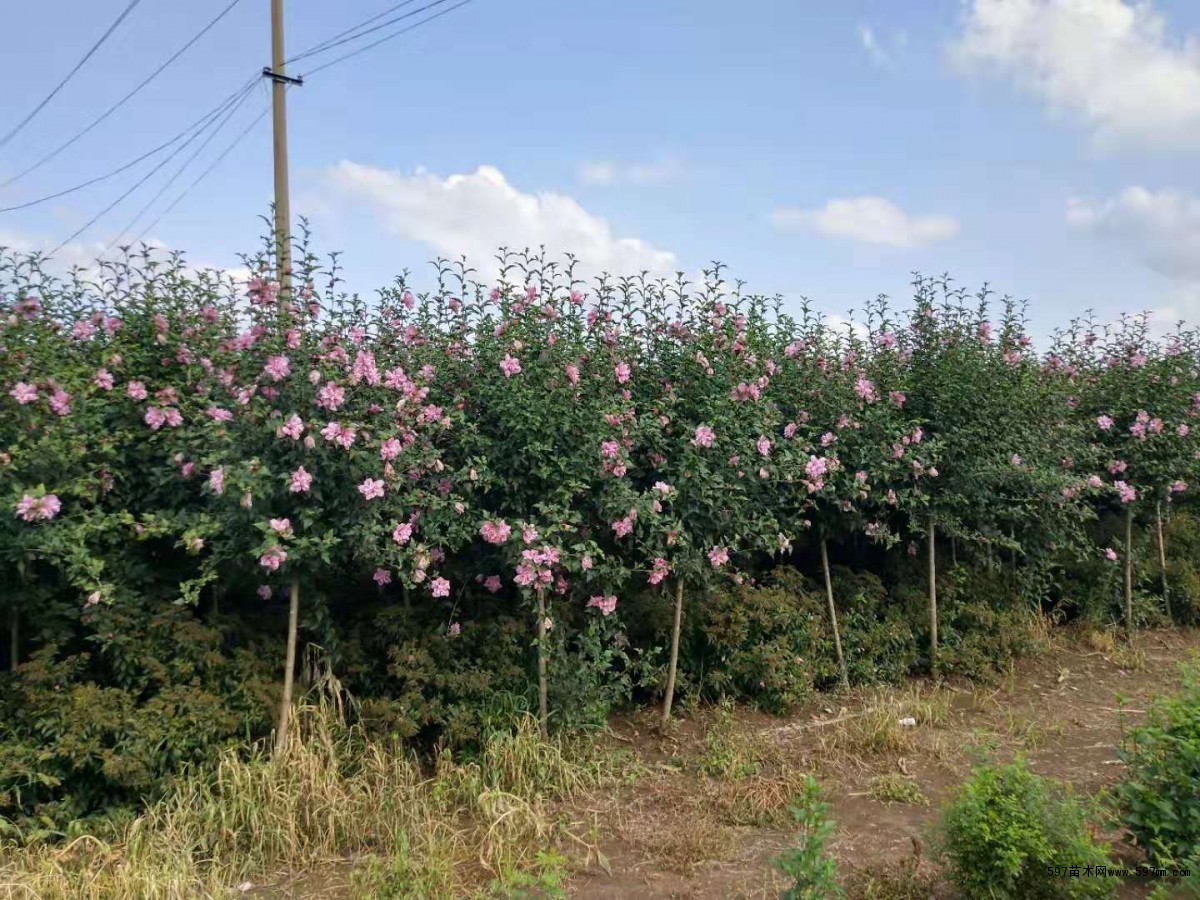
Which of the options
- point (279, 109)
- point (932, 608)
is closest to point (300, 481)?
point (932, 608)

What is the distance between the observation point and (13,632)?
3.85 meters

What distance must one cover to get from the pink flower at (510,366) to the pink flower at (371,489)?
32.7 inches

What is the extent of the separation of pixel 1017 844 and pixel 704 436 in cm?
223

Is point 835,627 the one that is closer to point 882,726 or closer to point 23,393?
point 882,726

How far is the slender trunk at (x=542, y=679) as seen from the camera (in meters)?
4.23

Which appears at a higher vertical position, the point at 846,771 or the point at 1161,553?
the point at 1161,553

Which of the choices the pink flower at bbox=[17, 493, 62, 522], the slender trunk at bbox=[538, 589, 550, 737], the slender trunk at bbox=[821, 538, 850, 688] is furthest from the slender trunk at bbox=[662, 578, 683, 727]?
the pink flower at bbox=[17, 493, 62, 522]

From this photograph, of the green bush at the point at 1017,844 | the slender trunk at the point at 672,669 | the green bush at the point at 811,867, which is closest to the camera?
the green bush at the point at 811,867

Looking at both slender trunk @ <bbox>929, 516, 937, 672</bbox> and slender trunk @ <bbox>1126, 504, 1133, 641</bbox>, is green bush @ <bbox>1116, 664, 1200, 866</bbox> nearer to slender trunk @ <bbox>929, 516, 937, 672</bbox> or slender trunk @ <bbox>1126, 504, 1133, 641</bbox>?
slender trunk @ <bbox>929, 516, 937, 672</bbox>

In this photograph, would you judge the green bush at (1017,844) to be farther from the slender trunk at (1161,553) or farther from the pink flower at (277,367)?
the slender trunk at (1161,553)

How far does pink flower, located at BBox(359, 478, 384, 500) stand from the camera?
3636 millimetres

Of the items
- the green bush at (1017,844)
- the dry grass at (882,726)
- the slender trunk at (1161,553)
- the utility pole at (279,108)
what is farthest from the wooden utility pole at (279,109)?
the slender trunk at (1161,553)

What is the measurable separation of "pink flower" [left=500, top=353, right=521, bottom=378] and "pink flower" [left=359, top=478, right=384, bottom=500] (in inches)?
32.7

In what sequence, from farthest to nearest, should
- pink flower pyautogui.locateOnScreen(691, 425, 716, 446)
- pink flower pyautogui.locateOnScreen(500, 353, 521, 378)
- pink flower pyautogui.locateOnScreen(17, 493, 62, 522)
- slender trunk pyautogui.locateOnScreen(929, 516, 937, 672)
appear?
slender trunk pyautogui.locateOnScreen(929, 516, 937, 672) < pink flower pyautogui.locateOnScreen(691, 425, 716, 446) < pink flower pyautogui.locateOnScreen(500, 353, 521, 378) < pink flower pyautogui.locateOnScreen(17, 493, 62, 522)
